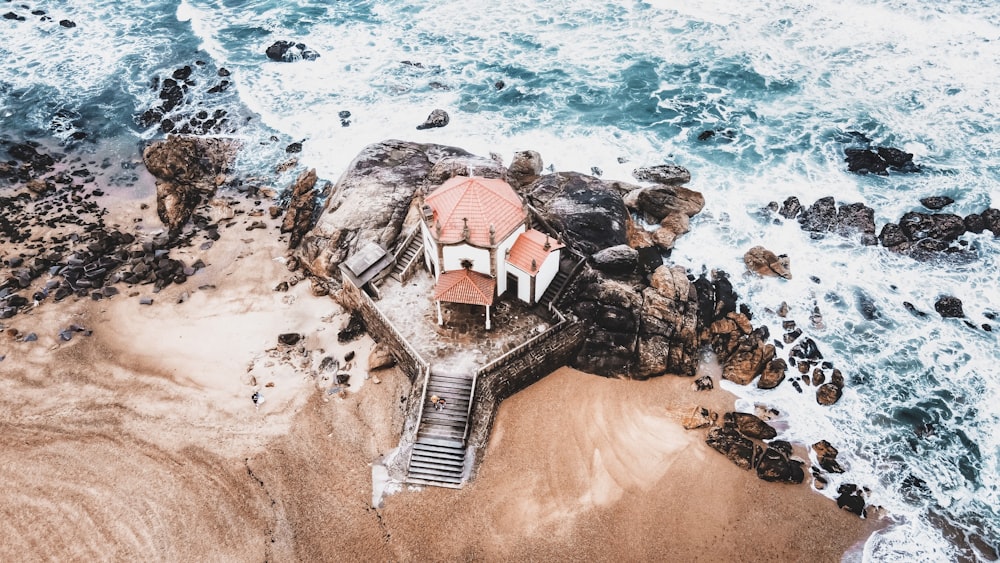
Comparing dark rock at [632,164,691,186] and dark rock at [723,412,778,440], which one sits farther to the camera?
dark rock at [632,164,691,186]

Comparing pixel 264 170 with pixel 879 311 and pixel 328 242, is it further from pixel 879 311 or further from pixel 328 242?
pixel 879 311

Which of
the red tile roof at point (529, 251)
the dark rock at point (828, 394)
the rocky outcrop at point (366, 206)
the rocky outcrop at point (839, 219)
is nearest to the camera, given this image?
the red tile roof at point (529, 251)

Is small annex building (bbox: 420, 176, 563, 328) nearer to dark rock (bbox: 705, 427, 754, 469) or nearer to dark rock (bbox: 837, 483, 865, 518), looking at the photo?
dark rock (bbox: 705, 427, 754, 469)

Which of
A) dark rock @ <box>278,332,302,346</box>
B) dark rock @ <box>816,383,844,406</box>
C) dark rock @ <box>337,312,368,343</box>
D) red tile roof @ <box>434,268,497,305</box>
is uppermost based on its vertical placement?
red tile roof @ <box>434,268,497,305</box>

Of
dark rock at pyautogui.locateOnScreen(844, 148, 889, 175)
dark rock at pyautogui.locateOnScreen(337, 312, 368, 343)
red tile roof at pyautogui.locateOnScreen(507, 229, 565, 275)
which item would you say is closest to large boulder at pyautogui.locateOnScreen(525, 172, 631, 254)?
red tile roof at pyautogui.locateOnScreen(507, 229, 565, 275)

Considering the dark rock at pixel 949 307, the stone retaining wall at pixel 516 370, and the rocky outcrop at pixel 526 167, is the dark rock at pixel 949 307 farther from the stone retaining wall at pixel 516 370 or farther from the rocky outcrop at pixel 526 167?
the rocky outcrop at pixel 526 167

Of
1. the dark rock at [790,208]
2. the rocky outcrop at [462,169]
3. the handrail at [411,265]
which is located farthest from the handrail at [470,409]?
the dark rock at [790,208]
